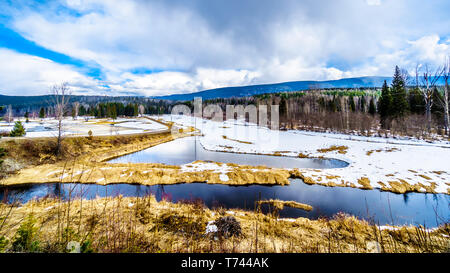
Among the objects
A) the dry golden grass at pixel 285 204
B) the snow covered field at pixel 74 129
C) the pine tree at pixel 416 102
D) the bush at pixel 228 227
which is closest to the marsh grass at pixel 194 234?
the bush at pixel 228 227

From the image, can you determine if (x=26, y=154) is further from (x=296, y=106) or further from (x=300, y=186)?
(x=296, y=106)

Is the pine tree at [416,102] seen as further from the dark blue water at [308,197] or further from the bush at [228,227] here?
the bush at [228,227]

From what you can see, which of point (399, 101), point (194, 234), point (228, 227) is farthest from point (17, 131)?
point (399, 101)

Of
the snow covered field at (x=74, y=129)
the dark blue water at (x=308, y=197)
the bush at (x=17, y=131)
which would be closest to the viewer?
the dark blue water at (x=308, y=197)

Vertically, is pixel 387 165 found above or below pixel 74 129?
below

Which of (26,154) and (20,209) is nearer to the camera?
(20,209)

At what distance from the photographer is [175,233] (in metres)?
5.20

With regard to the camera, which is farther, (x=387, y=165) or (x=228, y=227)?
(x=387, y=165)

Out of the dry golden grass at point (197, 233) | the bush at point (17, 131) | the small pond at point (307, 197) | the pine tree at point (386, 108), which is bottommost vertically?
the small pond at point (307, 197)

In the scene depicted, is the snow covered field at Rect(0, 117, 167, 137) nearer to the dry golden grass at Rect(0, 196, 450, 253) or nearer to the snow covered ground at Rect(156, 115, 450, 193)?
the dry golden grass at Rect(0, 196, 450, 253)

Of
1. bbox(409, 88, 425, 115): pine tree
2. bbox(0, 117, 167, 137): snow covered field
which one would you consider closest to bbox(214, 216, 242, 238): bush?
bbox(0, 117, 167, 137): snow covered field

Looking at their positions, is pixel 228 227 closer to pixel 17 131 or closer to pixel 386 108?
pixel 17 131

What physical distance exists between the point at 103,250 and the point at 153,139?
34.3 meters
